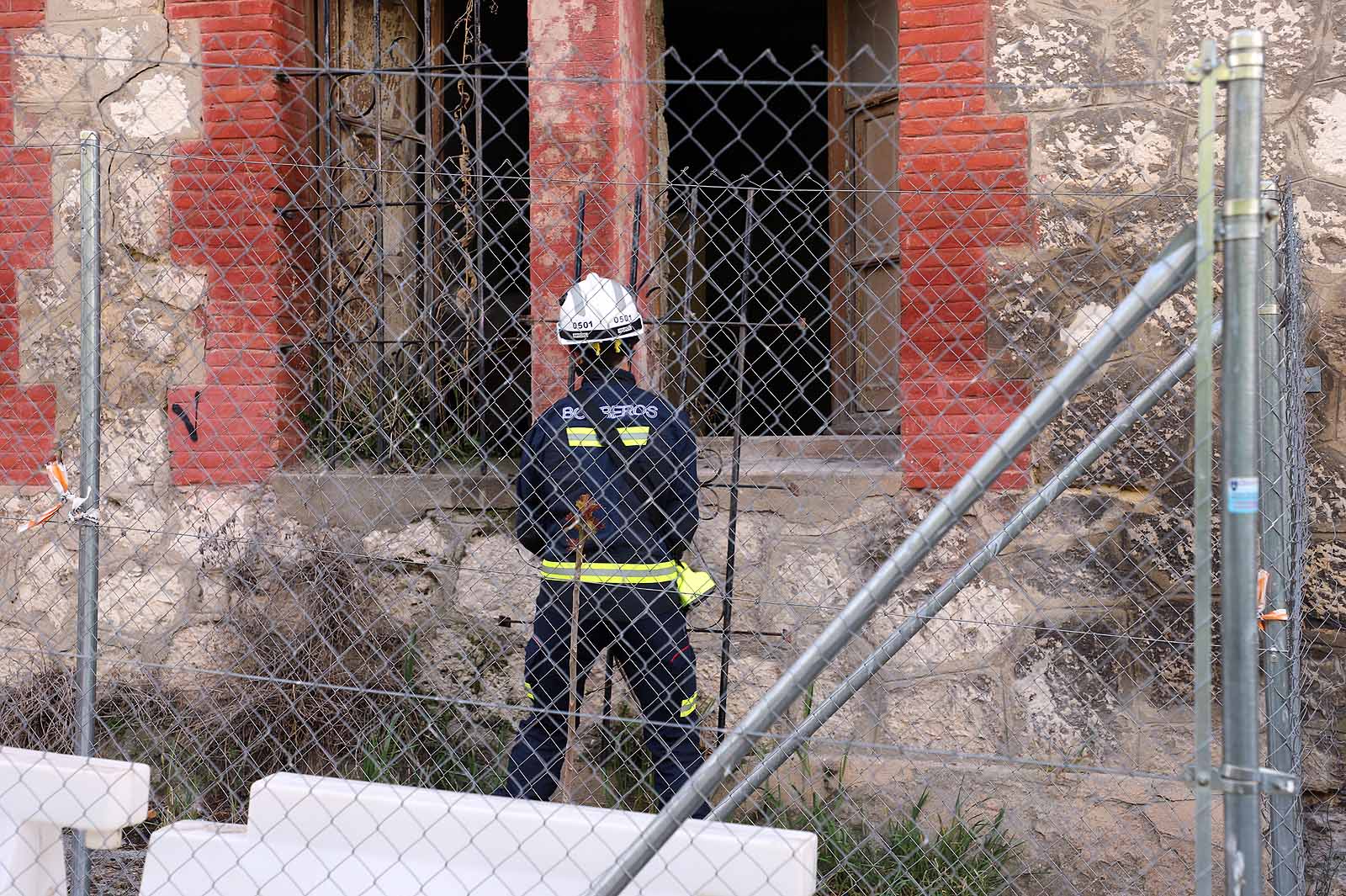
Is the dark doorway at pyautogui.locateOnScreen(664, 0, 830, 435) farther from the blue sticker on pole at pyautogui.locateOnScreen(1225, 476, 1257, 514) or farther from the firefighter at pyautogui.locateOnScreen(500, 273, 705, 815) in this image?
the blue sticker on pole at pyautogui.locateOnScreen(1225, 476, 1257, 514)

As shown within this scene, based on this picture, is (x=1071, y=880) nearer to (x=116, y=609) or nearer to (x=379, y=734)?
(x=379, y=734)

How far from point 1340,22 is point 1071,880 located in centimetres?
290

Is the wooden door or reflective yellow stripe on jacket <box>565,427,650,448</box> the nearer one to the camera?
reflective yellow stripe on jacket <box>565,427,650,448</box>

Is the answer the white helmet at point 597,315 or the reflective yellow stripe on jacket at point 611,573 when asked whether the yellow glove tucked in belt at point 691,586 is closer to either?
the reflective yellow stripe on jacket at point 611,573

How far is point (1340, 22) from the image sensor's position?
12.6 ft

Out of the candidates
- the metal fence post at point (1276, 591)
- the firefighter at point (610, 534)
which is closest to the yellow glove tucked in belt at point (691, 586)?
the firefighter at point (610, 534)

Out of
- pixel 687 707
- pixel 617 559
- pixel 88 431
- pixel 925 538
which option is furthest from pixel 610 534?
pixel 925 538

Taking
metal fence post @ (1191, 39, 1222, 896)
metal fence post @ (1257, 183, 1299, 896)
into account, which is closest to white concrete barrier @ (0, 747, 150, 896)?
metal fence post @ (1191, 39, 1222, 896)

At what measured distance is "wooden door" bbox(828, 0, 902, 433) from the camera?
4637mm

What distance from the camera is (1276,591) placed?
286 cm

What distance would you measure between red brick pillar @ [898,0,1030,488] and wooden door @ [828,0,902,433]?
0.39 meters

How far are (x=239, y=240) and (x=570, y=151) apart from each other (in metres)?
1.35

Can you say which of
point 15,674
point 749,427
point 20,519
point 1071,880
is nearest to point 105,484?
point 20,519

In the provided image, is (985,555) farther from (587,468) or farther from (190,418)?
(190,418)
